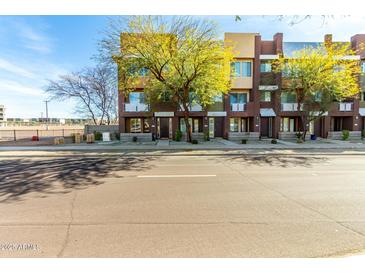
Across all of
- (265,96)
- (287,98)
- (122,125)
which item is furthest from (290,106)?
(122,125)

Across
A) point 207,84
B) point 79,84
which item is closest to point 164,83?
point 207,84

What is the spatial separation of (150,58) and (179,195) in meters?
13.3

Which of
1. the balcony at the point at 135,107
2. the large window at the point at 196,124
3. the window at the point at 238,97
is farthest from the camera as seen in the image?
the large window at the point at 196,124

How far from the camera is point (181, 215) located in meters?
4.43

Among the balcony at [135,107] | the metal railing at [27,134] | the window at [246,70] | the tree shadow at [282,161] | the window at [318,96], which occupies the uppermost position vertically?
the window at [246,70]

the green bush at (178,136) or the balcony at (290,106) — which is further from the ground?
the balcony at (290,106)

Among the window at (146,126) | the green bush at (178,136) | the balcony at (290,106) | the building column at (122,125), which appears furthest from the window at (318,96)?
the building column at (122,125)

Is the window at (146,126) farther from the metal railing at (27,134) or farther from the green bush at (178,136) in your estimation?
the metal railing at (27,134)

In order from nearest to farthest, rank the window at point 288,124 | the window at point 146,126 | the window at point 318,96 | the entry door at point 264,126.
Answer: the window at point 318,96 → the window at point 146,126 → the entry door at point 264,126 → the window at point 288,124

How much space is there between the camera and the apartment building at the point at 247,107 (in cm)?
2277

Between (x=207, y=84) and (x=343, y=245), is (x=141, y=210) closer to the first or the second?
(x=343, y=245)

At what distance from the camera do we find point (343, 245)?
3258 millimetres

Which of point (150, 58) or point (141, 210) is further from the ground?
point (150, 58)

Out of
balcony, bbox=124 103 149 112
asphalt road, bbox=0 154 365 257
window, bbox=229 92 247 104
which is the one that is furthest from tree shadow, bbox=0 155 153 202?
window, bbox=229 92 247 104
